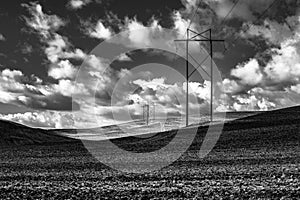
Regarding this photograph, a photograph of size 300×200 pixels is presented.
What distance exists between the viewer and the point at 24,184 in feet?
82.7

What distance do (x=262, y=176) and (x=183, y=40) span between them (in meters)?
54.4

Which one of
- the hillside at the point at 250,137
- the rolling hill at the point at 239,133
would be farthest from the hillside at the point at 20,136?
the hillside at the point at 250,137

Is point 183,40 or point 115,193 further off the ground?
point 183,40

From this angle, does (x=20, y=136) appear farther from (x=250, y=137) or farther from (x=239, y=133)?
(x=250, y=137)

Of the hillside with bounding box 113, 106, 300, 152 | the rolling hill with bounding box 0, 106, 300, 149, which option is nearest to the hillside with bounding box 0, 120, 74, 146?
the rolling hill with bounding box 0, 106, 300, 149

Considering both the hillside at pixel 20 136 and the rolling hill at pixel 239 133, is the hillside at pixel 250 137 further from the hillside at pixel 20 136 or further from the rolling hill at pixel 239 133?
the hillside at pixel 20 136

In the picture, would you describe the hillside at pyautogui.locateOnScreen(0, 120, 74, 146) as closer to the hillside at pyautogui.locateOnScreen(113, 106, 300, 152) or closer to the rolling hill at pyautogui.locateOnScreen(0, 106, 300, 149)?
the rolling hill at pyautogui.locateOnScreen(0, 106, 300, 149)

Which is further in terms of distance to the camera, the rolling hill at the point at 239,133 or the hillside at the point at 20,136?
the hillside at the point at 20,136

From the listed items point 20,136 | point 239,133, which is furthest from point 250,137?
point 20,136

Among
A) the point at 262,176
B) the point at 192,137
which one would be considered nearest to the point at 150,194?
the point at 262,176

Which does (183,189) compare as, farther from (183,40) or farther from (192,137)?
(183,40)

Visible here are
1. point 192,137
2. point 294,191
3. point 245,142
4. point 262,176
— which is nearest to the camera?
point 294,191

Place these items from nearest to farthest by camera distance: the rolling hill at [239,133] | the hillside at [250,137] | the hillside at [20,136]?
1. the hillside at [250,137]
2. the rolling hill at [239,133]
3. the hillside at [20,136]

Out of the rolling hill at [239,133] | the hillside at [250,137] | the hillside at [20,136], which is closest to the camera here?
the hillside at [250,137]
